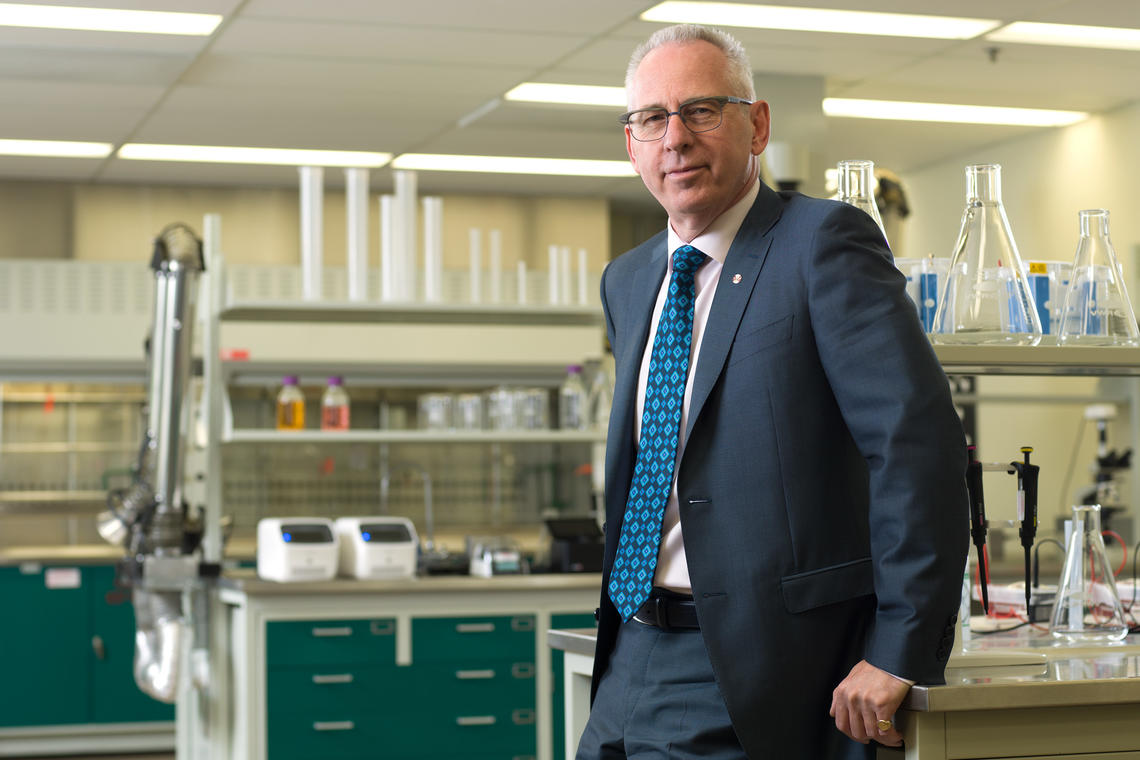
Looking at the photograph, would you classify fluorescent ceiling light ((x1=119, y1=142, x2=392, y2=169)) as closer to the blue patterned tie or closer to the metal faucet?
the metal faucet

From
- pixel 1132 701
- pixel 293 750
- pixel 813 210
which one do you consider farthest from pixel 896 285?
pixel 293 750

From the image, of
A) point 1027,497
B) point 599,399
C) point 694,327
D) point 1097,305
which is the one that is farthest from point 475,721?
point 694,327

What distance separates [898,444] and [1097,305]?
99cm

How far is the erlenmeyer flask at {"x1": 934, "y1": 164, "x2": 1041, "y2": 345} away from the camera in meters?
2.29

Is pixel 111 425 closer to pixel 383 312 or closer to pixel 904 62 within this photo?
pixel 383 312

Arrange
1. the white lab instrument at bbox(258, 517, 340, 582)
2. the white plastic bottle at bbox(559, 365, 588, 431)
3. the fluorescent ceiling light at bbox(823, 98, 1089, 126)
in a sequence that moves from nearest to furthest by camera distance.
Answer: the white lab instrument at bbox(258, 517, 340, 582), the white plastic bottle at bbox(559, 365, 588, 431), the fluorescent ceiling light at bbox(823, 98, 1089, 126)

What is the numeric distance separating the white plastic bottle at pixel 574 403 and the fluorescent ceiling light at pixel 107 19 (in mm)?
1877

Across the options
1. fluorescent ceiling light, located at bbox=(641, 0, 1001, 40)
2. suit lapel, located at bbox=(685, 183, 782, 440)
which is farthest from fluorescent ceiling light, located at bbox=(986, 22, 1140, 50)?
suit lapel, located at bbox=(685, 183, 782, 440)

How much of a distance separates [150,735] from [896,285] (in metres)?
5.82

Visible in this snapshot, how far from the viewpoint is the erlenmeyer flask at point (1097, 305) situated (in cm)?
239

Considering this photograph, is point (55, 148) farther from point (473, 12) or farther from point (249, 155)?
point (473, 12)

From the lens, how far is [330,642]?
4.60 metres

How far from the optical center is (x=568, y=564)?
16.6 ft

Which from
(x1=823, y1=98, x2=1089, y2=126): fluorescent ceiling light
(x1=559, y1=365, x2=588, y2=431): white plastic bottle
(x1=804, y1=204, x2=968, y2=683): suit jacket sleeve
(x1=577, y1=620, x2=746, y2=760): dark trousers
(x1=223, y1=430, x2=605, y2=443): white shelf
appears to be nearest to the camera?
(x1=804, y1=204, x2=968, y2=683): suit jacket sleeve
